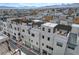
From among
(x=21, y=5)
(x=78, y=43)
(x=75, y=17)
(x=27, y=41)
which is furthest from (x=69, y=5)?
(x=27, y=41)

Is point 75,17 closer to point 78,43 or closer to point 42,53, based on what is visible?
point 78,43

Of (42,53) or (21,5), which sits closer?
(21,5)

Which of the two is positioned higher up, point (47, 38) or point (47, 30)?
point (47, 30)

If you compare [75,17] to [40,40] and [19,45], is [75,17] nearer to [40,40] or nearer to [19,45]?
[40,40]

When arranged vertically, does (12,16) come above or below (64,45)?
above

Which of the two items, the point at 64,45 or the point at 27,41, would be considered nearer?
the point at 64,45
